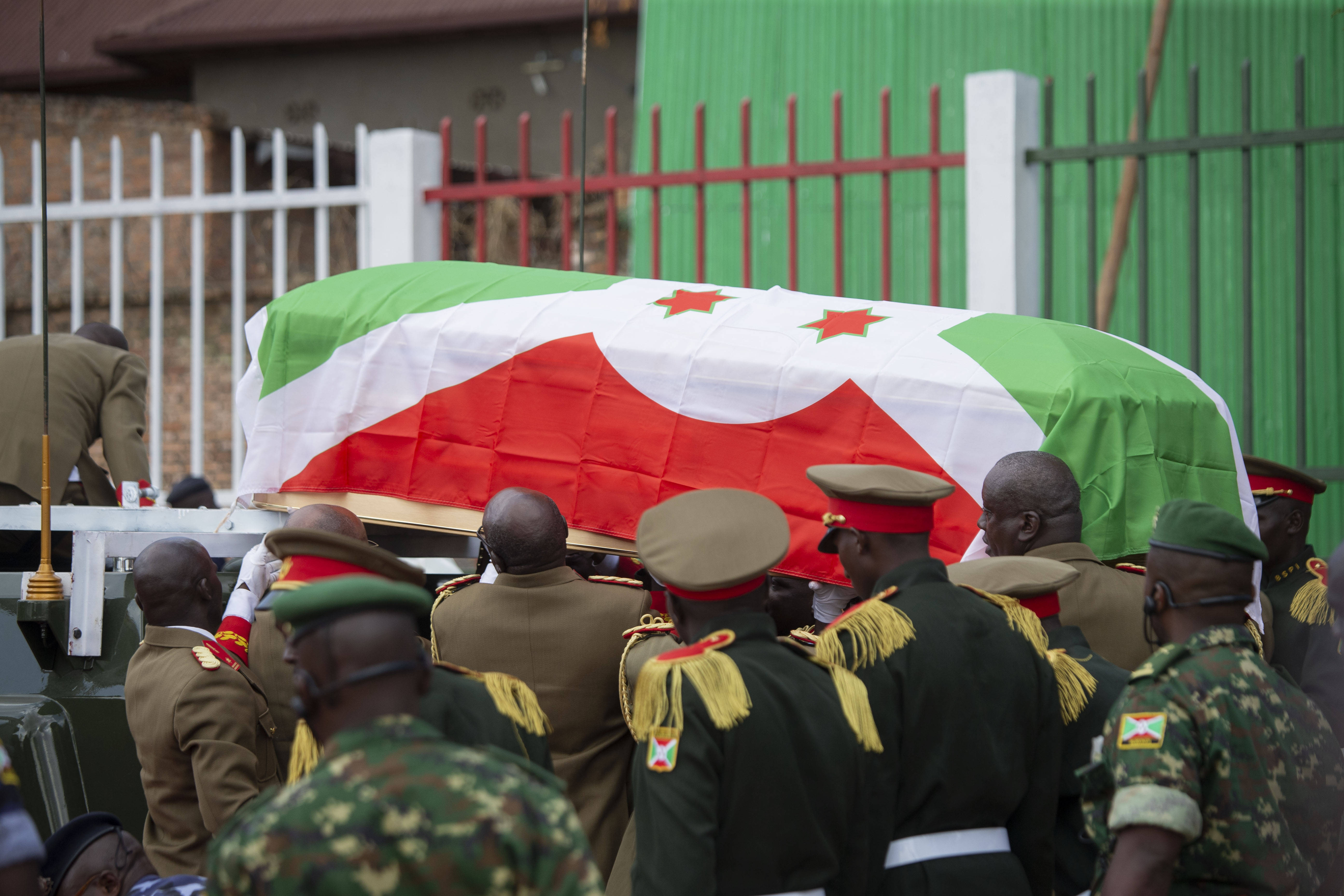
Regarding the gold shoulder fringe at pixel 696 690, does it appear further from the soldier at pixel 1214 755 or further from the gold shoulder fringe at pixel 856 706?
the soldier at pixel 1214 755

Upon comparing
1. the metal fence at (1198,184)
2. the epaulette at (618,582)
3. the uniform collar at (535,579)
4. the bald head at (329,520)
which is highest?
the metal fence at (1198,184)

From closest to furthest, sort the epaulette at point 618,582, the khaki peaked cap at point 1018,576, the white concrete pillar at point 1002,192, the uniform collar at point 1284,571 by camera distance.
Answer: the khaki peaked cap at point 1018,576 < the epaulette at point 618,582 < the uniform collar at point 1284,571 < the white concrete pillar at point 1002,192

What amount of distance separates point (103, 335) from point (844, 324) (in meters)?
2.91

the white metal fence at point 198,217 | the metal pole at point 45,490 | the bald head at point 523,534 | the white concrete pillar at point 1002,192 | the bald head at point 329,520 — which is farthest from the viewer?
the white metal fence at point 198,217

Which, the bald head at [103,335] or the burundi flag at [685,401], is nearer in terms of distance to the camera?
the burundi flag at [685,401]

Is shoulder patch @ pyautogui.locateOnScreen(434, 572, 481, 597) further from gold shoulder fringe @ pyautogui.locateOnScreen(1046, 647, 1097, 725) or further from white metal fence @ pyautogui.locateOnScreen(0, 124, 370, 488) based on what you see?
white metal fence @ pyautogui.locateOnScreen(0, 124, 370, 488)

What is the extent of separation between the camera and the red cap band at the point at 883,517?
102 inches

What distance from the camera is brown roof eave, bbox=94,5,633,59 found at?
1120cm

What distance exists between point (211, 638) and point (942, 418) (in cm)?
196

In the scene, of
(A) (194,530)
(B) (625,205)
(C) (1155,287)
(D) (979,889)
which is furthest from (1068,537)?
(B) (625,205)

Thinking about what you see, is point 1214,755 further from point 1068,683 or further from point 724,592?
point 724,592

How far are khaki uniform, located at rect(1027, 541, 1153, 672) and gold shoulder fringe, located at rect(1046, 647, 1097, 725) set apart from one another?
0.48 meters

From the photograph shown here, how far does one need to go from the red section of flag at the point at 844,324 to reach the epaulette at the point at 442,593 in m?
1.24

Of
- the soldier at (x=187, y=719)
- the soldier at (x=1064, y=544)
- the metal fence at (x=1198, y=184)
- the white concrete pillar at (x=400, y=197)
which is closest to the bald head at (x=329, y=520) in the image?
the soldier at (x=187, y=719)
